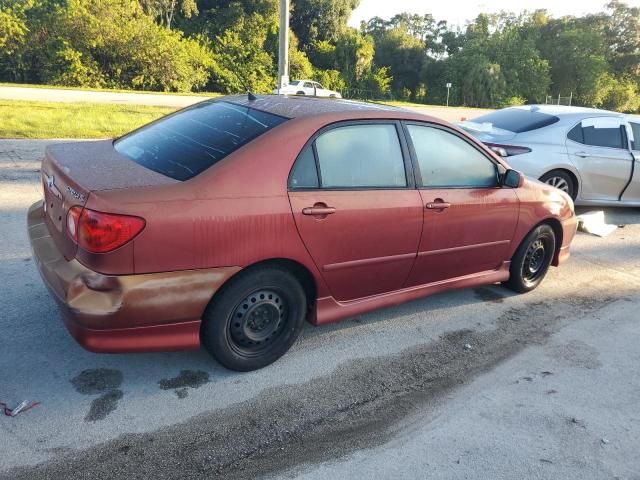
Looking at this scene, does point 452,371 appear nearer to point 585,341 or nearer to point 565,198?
point 585,341

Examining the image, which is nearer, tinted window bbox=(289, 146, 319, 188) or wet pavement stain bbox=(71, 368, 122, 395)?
wet pavement stain bbox=(71, 368, 122, 395)

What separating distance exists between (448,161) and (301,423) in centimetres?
221

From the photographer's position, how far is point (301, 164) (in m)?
3.35

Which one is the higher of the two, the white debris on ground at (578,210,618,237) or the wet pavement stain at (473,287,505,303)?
the white debris on ground at (578,210,618,237)

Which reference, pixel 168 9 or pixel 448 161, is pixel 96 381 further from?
pixel 168 9

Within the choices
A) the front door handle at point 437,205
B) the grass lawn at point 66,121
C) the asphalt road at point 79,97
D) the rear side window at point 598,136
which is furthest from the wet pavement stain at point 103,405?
the asphalt road at point 79,97

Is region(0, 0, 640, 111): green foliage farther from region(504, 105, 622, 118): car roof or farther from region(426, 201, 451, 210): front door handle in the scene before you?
region(426, 201, 451, 210): front door handle

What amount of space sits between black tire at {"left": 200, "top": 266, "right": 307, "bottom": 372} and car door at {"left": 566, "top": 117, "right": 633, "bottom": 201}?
5.60m

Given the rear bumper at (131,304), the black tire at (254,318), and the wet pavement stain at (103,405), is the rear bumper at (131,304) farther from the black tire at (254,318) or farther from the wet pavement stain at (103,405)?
the wet pavement stain at (103,405)

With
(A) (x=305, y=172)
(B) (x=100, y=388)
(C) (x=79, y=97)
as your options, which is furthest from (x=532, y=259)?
(C) (x=79, y=97)

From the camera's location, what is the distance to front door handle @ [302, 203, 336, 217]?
3.31 meters

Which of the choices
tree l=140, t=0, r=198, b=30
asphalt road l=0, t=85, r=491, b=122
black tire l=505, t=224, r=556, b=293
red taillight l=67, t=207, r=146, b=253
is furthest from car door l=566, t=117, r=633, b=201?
tree l=140, t=0, r=198, b=30

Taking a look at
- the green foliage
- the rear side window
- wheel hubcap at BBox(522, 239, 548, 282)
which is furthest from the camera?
the green foliage

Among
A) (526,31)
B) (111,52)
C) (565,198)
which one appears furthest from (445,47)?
(565,198)
